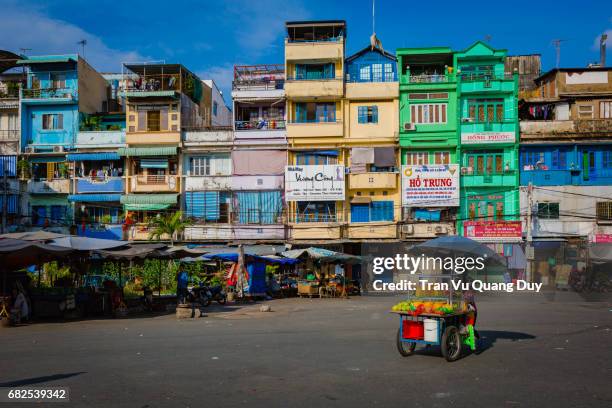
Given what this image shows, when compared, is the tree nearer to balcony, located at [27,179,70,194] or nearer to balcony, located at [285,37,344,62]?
balcony, located at [27,179,70,194]

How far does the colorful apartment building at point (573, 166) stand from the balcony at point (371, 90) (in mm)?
9226

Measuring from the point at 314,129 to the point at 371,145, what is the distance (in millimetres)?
4074

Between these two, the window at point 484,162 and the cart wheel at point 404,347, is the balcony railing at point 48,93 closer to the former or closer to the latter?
the window at point 484,162

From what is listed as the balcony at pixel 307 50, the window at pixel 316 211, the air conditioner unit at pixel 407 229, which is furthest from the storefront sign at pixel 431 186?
the balcony at pixel 307 50

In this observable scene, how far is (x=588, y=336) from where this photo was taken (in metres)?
15.6

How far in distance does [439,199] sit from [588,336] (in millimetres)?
24883

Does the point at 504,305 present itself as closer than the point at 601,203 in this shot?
Yes

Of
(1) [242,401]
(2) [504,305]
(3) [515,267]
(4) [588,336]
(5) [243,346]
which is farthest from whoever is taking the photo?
(3) [515,267]

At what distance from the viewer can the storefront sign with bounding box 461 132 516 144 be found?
134 feet

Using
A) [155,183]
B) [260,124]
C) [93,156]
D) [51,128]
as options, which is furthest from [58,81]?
[260,124]

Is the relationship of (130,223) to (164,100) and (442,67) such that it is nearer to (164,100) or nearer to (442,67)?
(164,100)

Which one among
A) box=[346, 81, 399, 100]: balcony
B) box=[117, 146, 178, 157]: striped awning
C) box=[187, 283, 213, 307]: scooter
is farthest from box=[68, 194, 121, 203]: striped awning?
box=[187, 283, 213, 307]: scooter

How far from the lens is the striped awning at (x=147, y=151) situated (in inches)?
A: 1619

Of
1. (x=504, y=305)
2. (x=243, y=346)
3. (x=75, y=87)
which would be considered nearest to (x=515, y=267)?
(x=504, y=305)
